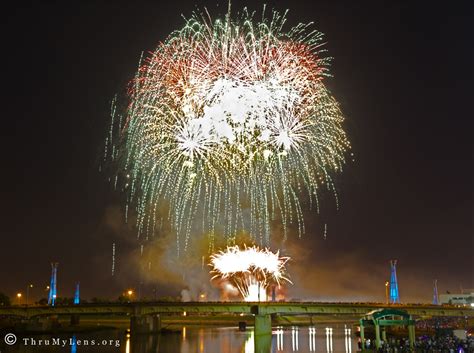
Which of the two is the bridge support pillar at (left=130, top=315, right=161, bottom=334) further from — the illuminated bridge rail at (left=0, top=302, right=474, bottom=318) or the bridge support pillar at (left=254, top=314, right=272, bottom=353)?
the bridge support pillar at (left=254, top=314, right=272, bottom=353)

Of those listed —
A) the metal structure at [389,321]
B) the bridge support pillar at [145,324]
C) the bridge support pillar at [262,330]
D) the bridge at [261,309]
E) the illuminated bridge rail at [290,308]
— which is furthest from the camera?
the bridge support pillar at [145,324]

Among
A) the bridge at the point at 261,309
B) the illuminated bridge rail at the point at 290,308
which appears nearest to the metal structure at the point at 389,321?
the bridge at the point at 261,309

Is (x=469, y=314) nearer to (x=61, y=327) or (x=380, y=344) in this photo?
(x=380, y=344)

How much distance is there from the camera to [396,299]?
459ft

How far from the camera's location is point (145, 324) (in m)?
136

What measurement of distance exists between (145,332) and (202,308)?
2460 centimetres

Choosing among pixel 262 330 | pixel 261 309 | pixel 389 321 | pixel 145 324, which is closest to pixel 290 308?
pixel 261 309

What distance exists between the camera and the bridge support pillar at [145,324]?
417 feet

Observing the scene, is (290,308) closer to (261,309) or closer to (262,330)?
(261,309)

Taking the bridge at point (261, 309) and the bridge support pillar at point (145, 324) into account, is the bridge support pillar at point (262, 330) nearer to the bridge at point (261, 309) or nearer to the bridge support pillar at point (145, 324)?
the bridge at point (261, 309)

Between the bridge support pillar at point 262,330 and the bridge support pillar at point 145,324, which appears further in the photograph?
the bridge support pillar at point 145,324

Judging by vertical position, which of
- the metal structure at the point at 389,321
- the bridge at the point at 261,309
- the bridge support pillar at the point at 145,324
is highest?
the bridge at the point at 261,309

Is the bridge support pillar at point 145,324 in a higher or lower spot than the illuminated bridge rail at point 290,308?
lower

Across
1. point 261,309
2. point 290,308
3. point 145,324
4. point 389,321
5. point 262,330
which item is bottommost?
point 389,321
